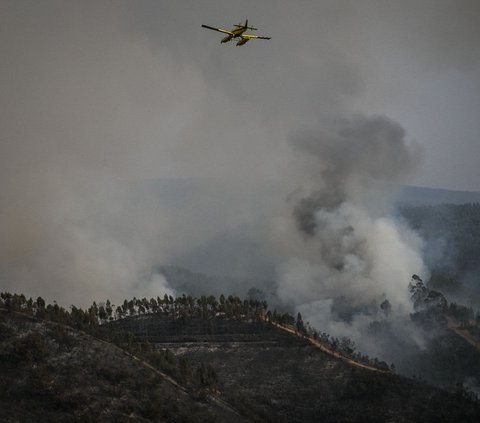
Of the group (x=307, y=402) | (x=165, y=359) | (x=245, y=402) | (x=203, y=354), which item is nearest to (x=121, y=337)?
(x=165, y=359)

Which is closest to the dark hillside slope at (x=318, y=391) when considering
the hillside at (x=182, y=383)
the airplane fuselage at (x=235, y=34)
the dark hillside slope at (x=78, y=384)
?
the hillside at (x=182, y=383)

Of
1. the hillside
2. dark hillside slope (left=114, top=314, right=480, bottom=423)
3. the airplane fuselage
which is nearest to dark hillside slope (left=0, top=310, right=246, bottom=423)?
the hillside

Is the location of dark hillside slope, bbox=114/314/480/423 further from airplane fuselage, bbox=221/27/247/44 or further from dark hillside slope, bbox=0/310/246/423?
airplane fuselage, bbox=221/27/247/44

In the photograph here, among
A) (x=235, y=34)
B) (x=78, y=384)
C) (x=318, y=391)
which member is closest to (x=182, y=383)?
(x=78, y=384)

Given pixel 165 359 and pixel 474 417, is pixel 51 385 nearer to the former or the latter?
pixel 165 359

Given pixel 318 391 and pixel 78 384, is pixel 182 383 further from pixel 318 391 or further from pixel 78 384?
pixel 318 391
